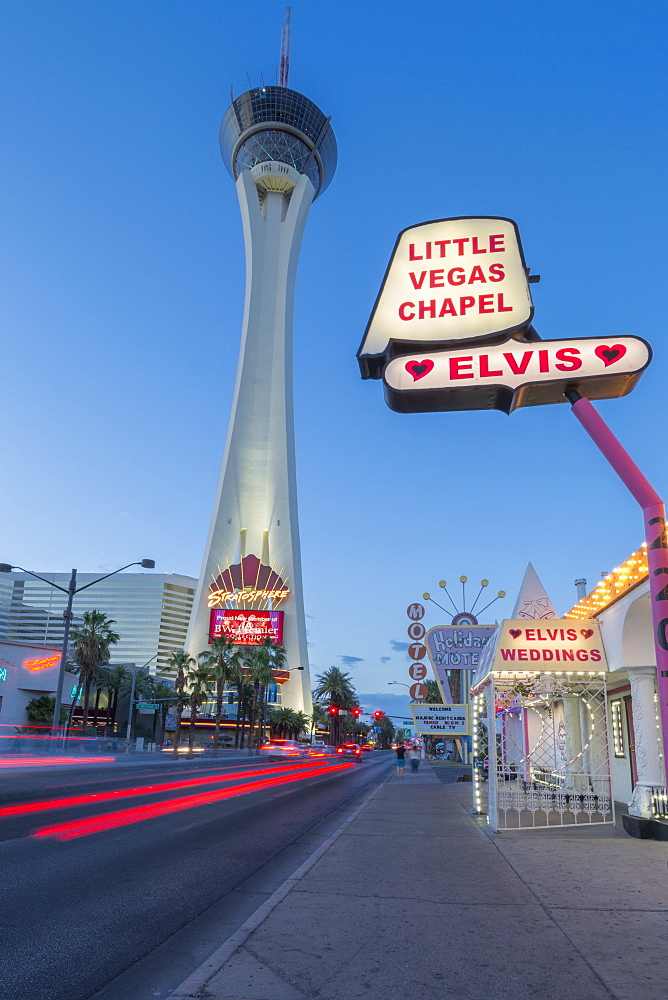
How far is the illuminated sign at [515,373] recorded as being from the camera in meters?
10.4

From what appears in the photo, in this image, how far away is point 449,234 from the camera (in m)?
12.6

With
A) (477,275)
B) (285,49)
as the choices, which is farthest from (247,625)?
(285,49)

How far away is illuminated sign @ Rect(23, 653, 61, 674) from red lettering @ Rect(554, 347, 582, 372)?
62.2m

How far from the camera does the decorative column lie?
13680 mm

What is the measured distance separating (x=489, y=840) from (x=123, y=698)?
92390 mm

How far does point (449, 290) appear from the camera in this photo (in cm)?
1205

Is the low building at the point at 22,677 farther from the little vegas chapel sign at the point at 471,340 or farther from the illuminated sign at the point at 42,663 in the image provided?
the little vegas chapel sign at the point at 471,340

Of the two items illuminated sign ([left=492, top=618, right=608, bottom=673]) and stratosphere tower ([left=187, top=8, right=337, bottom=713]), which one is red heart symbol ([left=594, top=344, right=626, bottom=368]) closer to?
illuminated sign ([left=492, top=618, right=608, bottom=673])

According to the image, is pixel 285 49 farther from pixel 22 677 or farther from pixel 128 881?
pixel 128 881

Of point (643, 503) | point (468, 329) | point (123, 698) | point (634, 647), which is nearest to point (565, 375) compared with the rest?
point (468, 329)

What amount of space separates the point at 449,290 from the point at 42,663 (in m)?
62.1

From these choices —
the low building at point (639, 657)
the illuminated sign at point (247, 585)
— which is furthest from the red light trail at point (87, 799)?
the illuminated sign at point (247, 585)

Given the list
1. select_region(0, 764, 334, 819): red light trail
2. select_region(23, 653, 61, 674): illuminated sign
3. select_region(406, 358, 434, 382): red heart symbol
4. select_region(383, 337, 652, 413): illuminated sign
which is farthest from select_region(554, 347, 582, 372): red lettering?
select_region(23, 653, 61, 674): illuminated sign

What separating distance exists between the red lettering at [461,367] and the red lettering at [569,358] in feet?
3.92
